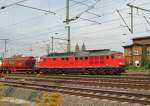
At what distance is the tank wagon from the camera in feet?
107

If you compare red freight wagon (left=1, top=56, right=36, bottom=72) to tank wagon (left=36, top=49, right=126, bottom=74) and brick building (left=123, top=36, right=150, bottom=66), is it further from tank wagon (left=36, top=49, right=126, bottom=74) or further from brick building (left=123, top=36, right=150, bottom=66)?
brick building (left=123, top=36, right=150, bottom=66)

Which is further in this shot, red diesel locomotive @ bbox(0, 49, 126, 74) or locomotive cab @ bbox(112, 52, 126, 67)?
red diesel locomotive @ bbox(0, 49, 126, 74)

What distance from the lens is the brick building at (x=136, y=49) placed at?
219 ft

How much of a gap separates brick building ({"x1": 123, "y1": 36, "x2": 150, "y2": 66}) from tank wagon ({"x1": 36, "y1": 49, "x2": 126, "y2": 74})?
31.1 metres

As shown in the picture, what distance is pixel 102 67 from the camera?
3297 cm

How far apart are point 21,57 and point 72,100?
34886 millimetres

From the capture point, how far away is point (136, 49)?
6988 cm

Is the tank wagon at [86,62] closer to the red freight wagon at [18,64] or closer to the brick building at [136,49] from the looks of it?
the red freight wagon at [18,64]

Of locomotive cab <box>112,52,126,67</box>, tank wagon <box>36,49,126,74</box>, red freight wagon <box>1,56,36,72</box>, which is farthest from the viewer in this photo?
red freight wagon <box>1,56,36,72</box>

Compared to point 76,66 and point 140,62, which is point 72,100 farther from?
point 140,62

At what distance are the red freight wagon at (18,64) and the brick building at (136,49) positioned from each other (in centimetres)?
2841

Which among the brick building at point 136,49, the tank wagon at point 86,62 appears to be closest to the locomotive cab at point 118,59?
the tank wagon at point 86,62

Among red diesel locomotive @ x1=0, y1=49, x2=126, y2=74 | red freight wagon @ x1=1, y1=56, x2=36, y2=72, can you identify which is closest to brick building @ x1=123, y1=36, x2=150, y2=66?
red freight wagon @ x1=1, y1=56, x2=36, y2=72

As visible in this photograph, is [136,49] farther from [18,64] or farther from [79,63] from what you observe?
[79,63]
